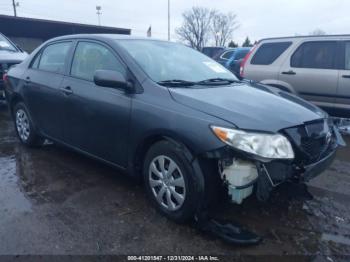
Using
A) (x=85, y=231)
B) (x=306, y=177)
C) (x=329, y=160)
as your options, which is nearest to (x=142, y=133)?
(x=85, y=231)

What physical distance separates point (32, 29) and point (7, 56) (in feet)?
62.8

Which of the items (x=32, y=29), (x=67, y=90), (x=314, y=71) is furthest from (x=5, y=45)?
(x=32, y=29)

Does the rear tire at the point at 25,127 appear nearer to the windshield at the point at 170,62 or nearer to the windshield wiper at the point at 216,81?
the windshield at the point at 170,62

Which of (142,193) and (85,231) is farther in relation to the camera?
(142,193)

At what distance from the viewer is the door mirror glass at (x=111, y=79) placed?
120 inches

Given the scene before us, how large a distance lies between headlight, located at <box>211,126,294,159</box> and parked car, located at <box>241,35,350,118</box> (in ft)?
13.1

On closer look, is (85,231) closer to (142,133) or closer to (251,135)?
(142,133)

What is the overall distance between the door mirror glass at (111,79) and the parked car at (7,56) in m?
5.37

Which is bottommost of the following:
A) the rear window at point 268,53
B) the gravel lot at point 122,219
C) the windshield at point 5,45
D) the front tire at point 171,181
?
the gravel lot at point 122,219

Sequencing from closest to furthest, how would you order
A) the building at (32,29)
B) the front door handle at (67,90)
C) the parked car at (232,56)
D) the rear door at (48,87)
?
the front door handle at (67,90) → the rear door at (48,87) → the parked car at (232,56) → the building at (32,29)

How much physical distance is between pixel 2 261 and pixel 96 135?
4.92 ft

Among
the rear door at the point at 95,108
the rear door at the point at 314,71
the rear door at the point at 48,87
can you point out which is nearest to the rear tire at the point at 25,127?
the rear door at the point at 48,87

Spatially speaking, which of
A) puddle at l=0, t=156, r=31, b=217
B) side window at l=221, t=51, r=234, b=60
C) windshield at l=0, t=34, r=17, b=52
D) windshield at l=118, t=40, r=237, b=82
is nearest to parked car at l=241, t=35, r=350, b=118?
windshield at l=118, t=40, r=237, b=82

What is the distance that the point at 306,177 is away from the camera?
2645 millimetres
